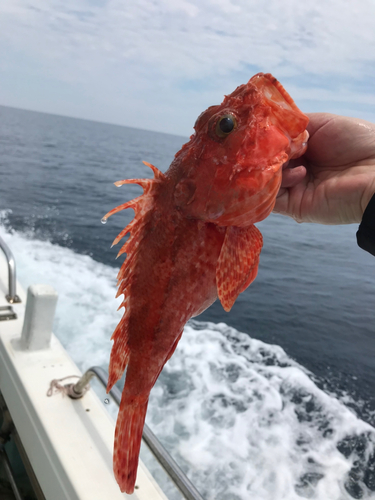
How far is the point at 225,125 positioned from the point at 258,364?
24.5ft

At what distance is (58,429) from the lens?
3152 mm

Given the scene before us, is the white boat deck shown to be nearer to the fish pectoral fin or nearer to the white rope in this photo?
the white rope

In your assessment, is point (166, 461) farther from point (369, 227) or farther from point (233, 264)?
point (369, 227)

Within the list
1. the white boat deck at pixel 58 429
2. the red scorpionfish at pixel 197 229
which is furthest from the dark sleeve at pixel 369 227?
the white boat deck at pixel 58 429

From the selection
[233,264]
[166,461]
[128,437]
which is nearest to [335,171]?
[233,264]

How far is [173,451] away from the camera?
5645 millimetres

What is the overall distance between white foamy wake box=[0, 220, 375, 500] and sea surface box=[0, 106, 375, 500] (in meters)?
0.02

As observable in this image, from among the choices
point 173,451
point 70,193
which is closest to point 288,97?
point 173,451

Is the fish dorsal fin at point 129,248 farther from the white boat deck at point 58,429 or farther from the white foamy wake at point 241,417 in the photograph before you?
the white foamy wake at point 241,417

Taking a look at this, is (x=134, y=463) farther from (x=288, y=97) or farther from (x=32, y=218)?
(x=32, y=218)

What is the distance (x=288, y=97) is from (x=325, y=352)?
9.01 m

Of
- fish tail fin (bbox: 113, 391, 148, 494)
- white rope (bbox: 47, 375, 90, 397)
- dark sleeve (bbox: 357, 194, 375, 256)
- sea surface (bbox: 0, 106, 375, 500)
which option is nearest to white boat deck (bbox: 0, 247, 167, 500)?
white rope (bbox: 47, 375, 90, 397)

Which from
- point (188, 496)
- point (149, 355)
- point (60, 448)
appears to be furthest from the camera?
point (60, 448)

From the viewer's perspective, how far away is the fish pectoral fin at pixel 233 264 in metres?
1.40
